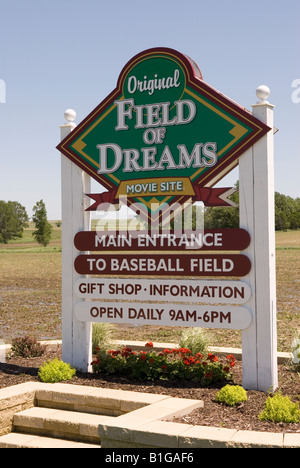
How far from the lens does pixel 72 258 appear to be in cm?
943

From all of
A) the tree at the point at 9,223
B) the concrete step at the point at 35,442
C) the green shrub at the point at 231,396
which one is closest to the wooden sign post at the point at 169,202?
the green shrub at the point at 231,396

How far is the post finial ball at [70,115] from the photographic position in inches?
384

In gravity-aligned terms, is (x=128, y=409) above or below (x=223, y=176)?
below

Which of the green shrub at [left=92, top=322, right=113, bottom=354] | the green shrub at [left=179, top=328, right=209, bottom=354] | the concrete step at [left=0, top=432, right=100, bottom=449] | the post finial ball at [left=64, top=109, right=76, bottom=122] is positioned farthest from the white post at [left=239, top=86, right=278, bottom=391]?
the post finial ball at [left=64, top=109, right=76, bottom=122]

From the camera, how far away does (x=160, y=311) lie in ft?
28.3

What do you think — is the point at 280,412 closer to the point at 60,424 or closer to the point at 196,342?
the point at 60,424

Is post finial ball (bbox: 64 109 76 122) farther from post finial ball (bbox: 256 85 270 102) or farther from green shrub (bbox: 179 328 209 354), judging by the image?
green shrub (bbox: 179 328 209 354)

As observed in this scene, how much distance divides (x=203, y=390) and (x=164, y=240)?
7.51 feet

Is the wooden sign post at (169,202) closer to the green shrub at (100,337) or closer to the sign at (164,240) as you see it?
the sign at (164,240)

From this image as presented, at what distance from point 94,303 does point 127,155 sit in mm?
2413

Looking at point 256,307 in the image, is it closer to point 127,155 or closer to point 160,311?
point 160,311

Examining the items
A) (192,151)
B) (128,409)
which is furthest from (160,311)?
(192,151)

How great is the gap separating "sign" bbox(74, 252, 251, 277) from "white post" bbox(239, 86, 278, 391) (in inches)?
10.3

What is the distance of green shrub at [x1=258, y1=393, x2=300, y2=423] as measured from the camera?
6344 millimetres
